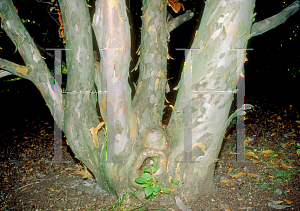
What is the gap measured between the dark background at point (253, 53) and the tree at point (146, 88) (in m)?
3.33

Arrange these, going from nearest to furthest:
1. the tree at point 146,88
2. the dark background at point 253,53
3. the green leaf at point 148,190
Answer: the tree at point 146,88
the green leaf at point 148,190
the dark background at point 253,53

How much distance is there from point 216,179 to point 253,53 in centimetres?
612

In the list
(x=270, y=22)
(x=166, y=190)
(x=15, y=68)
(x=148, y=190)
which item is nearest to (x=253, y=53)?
(x=270, y=22)

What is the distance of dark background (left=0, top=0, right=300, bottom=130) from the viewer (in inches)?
233

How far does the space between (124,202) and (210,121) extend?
3.58ft

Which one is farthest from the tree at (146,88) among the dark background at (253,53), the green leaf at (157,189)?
the dark background at (253,53)

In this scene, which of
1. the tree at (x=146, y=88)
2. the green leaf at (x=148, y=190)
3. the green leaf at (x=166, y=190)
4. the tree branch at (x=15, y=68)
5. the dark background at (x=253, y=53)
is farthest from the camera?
the dark background at (x=253, y=53)

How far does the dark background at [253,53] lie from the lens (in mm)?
5914

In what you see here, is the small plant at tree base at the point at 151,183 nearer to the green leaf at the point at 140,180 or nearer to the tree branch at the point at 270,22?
the green leaf at the point at 140,180

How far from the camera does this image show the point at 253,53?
24.8 ft

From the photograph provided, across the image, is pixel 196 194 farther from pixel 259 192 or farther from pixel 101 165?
pixel 101 165

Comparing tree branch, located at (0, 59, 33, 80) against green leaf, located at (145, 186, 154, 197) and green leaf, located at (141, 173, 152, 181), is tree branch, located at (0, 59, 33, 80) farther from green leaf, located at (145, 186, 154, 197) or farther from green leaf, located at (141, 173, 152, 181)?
green leaf, located at (145, 186, 154, 197)

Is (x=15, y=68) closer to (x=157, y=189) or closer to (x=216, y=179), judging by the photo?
(x=157, y=189)

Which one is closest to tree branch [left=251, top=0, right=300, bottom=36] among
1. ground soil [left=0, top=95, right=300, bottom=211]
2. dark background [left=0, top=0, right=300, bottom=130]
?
ground soil [left=0, top=95, right=300, bottom=211]
